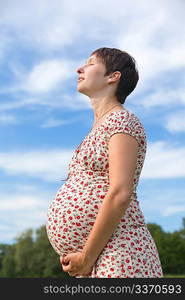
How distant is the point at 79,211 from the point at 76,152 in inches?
18.4

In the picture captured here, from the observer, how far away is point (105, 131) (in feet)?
10.4

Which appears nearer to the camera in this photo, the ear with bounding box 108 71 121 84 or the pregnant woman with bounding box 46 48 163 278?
the pregnant woman with bounding box 46 48 163 278

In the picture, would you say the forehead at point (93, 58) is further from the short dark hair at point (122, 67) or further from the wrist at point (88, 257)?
the wrist at point (88, 257)

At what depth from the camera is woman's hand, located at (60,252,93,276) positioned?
299 centimetres

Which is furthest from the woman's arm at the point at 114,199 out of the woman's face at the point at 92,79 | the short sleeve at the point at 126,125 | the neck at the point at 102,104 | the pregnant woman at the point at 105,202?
the woman's face at the point at 92,79

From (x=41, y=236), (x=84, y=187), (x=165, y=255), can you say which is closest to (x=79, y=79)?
(x=84, y=187)

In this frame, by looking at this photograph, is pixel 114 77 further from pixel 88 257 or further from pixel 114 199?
pixel 88 257

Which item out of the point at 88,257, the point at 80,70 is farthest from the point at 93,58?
the point at 88,257

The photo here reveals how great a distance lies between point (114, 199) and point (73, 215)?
341 mm

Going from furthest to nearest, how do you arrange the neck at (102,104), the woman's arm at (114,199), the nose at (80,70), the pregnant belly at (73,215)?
the nose at (80,70)
the neck at (102,104)
the pregnant belly at (73,215)
the woman's arm at (114,199)

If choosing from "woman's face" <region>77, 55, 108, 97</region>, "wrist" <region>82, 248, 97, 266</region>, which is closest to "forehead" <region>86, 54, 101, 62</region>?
"woman's face" <region>77, 55, 108, 97</region>

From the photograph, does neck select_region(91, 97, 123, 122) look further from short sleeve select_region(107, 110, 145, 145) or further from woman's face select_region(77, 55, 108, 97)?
short sleeve select_region(107, 110, 145, 145)

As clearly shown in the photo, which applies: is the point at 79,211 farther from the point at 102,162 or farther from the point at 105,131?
the point at 105,131

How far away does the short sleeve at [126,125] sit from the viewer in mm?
3104
